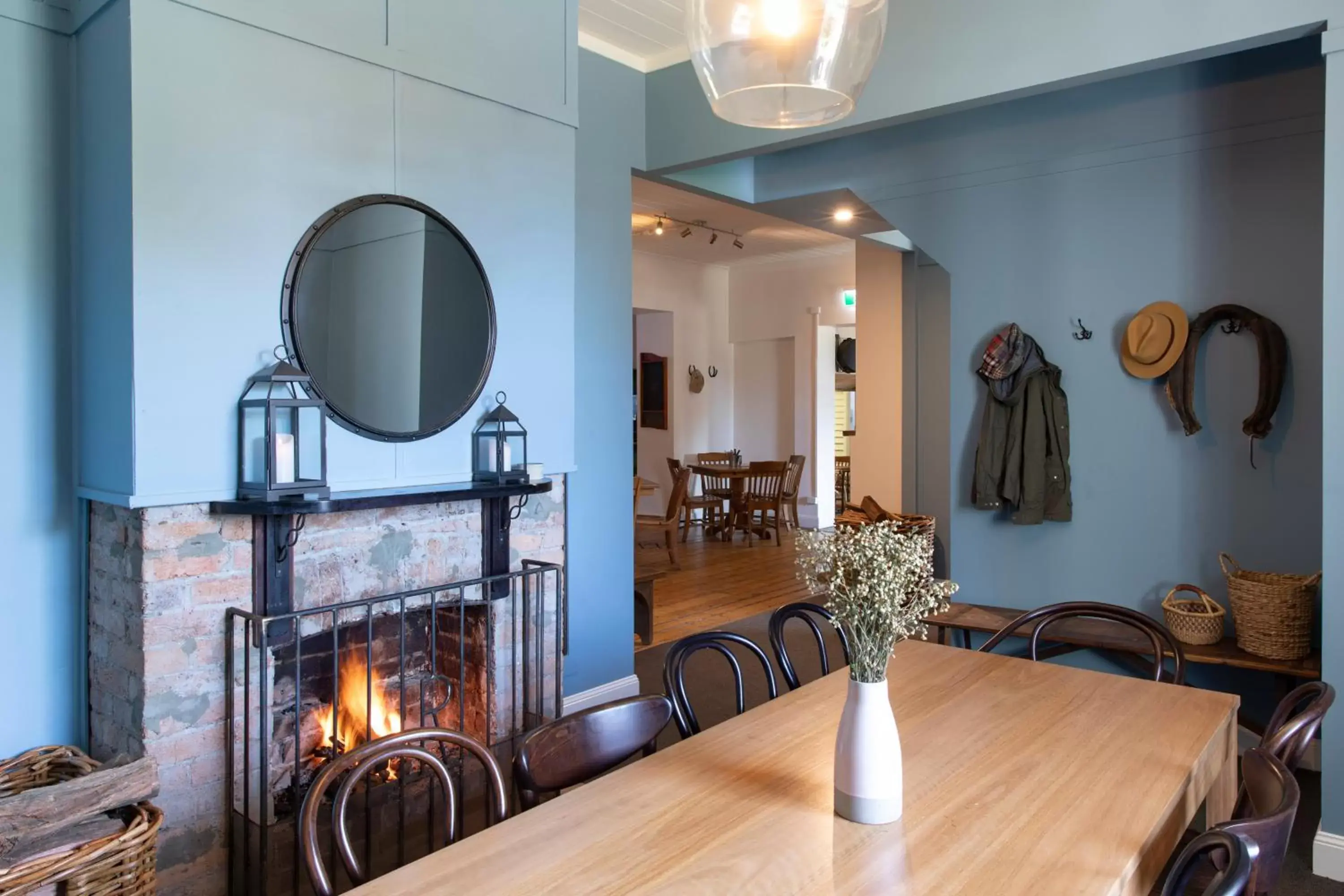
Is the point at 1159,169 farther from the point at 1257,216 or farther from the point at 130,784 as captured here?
the point at 130,784

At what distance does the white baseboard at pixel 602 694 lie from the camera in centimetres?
407

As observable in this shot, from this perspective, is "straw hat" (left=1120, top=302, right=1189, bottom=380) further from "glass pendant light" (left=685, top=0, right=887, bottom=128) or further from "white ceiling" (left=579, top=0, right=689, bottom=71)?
"glass pendant light" (left=685, top=0, right=887, bottom=128)

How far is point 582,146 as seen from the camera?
13.4 feet

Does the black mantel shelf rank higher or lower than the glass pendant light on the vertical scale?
lower

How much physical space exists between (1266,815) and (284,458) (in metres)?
2.29

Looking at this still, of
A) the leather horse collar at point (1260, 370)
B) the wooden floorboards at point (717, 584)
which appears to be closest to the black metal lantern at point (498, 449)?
the wooden floorboards at point (717, 584)

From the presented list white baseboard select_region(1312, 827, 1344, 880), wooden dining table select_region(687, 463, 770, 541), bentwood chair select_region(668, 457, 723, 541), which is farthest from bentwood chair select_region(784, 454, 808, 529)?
white baseboard select_region(1312, 827, 1344, 880)

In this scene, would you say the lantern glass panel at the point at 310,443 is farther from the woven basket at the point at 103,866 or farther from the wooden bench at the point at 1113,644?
the wooden bench at the point at 1113,644

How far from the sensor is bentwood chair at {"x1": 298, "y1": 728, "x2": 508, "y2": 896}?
4.66 ft

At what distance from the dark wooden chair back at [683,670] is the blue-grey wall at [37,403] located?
5.73 feet

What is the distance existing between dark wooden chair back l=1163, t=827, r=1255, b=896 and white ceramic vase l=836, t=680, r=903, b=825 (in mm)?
420

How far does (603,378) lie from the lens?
425 cm

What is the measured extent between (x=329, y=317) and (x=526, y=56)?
4.11 ft

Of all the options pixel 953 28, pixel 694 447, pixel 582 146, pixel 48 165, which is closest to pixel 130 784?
pixel 48 165
